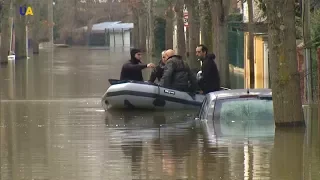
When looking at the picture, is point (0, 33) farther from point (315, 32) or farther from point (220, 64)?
point (315, 32)

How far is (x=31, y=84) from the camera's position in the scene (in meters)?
34.2

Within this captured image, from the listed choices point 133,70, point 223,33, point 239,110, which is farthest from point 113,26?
point 239,110

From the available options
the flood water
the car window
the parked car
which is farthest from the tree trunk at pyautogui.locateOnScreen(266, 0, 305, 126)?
the car window

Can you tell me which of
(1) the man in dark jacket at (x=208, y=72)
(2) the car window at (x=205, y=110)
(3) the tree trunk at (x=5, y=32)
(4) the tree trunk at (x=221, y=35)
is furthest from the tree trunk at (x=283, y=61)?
(3) the tree trunk at (x=5, y=32)

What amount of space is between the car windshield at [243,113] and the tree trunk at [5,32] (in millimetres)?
41763

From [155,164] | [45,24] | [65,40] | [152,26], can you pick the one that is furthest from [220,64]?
[65,40]

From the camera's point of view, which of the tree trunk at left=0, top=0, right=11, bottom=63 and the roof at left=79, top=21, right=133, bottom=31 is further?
the roof at left=79, top=21, right=133, bottom=31

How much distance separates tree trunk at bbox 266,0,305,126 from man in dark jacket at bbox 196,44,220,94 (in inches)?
231

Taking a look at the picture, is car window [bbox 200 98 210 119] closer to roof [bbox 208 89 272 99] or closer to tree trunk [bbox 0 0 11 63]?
roof [bbox 208 89 272 99]

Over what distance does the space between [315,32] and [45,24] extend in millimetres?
75224

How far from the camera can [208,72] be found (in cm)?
2148

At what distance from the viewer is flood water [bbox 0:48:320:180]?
1127 cm

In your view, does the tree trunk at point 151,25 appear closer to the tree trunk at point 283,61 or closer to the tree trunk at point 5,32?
the tree trunk at point 5,32

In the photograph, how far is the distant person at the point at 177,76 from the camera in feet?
69.8
